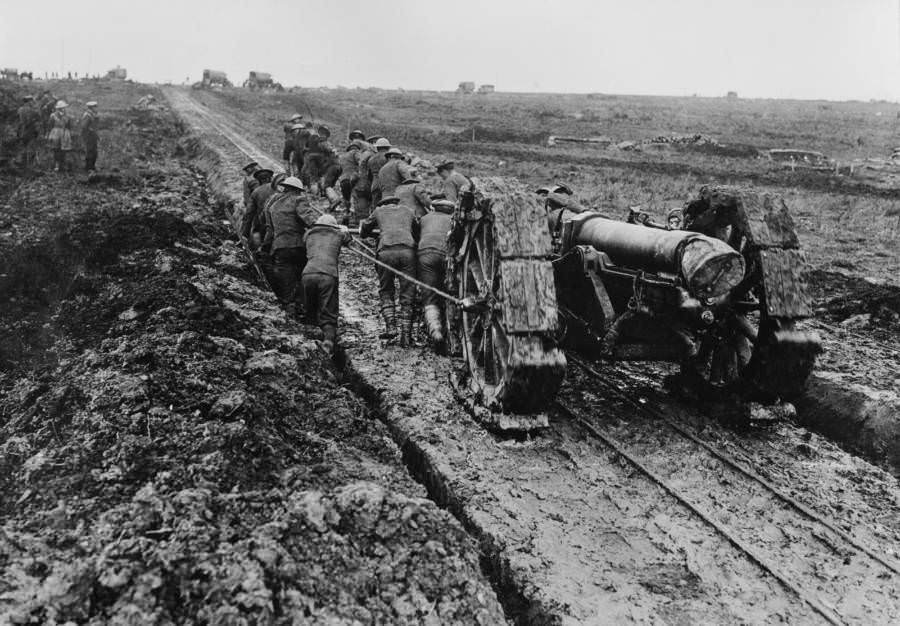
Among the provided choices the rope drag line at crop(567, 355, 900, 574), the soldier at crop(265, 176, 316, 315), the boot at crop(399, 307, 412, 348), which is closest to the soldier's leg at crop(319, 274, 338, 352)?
the soldier at crop(265, 176, 316, 315)

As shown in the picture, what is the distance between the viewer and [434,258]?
7.29 metres

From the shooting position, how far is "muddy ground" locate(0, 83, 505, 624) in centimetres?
280

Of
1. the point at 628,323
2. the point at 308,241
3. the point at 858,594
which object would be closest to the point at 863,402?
the point at 628,323

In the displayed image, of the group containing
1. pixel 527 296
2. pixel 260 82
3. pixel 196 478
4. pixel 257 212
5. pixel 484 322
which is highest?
pixel 260 82

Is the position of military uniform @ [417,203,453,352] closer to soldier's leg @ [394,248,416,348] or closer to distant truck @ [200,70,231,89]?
soldier's leg @ [394,248,416,348]

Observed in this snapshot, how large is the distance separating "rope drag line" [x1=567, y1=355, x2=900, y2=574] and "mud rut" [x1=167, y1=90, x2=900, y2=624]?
1 centimetres

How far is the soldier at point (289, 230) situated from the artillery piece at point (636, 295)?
2082 millimetres

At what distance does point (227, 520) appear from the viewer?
325 centimetres

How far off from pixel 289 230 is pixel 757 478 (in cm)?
497

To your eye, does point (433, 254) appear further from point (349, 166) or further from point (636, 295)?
point (349, 166)

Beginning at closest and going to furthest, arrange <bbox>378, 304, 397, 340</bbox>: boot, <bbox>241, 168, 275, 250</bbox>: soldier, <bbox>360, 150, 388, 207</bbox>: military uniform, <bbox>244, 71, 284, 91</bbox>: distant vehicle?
<bbox>378, 304, 397, 340</bbox>: boot, <bbox>241, 168, 275, 250</bbox>: soldier, <bbox>360, 150, 388, 207</bbox>: military uniform, <bbox>244, 71, 284, 91</bbox>: distant vehicle

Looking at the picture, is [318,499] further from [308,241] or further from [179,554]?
[308,241]

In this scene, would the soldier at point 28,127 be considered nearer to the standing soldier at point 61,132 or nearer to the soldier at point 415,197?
the standing soldier at point 61,132

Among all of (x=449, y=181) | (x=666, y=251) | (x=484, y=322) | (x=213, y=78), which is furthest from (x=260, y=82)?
(x=666, y=251)
